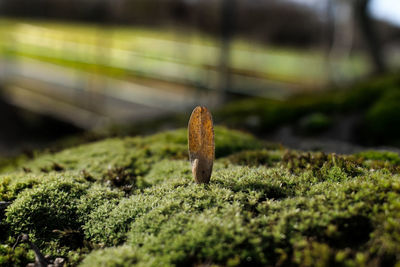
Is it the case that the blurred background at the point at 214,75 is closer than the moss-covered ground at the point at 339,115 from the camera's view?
No

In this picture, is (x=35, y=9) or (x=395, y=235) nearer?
(x=395, y=235)

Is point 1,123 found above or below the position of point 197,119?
below

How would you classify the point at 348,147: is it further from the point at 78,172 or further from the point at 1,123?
the point at 1,123

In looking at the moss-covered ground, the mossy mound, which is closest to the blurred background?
the moss-covered ground

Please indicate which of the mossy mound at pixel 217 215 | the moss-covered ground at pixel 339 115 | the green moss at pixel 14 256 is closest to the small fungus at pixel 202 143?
the mossy mound at pixel 217 215

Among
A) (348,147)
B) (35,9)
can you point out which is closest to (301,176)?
(348,147)

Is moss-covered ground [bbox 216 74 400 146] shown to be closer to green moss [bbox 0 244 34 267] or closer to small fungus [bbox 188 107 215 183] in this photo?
small fungus [bbox 188 107 215 183]

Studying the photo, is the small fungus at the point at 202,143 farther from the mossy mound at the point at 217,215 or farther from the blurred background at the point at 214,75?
the blurred background at the point at 214,75
